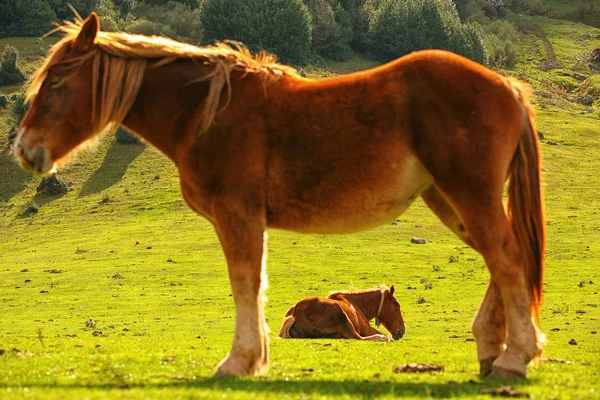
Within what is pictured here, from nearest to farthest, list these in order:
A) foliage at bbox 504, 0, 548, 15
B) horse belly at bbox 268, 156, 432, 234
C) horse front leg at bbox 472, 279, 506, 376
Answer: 1. horse belly at bbox 268, 156, 432, 234
2. horse front leg at bbox 472, 279, 506, 376
3. foliage at bbox 504, 0, 548, 15

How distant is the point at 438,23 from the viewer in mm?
90562

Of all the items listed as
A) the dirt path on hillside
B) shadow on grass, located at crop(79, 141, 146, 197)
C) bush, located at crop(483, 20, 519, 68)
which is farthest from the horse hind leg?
the dirt path on hillside

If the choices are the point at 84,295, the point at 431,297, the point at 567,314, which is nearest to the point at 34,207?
the point at 84,295

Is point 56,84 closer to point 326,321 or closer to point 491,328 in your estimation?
point 491,328

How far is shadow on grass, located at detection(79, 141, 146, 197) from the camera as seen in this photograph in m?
51.8

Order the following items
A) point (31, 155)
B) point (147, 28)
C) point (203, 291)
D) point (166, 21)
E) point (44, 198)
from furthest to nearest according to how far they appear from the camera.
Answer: point (166, 21), point (147, 28), point (44, 198), point (203, 291), point (31, 155)

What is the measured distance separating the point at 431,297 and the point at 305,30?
5579cm

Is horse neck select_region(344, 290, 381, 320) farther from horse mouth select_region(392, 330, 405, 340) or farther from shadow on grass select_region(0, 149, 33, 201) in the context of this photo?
shadow on grass select_region(0, 149, 33, 201)

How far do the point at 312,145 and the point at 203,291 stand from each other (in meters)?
23.9

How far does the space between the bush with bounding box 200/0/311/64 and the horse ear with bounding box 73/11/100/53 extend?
72886mm

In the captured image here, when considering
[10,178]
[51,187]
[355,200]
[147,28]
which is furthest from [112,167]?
[355,200]

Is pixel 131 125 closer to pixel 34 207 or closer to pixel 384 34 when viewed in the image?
pixel 34 207

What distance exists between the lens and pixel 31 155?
847cm

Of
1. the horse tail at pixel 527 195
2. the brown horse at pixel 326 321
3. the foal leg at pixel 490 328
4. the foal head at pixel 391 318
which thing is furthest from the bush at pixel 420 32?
the foal leg at pixel 490 328
